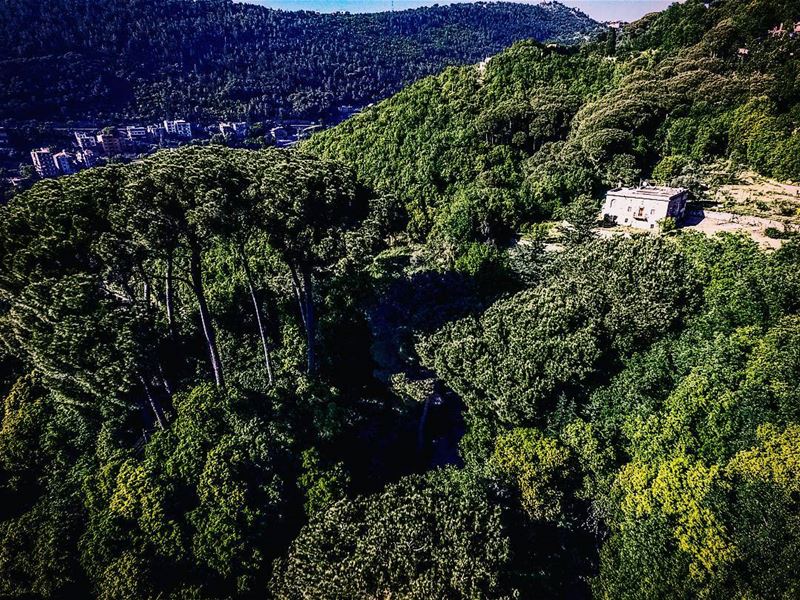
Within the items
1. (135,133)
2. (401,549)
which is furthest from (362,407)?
(135,133)

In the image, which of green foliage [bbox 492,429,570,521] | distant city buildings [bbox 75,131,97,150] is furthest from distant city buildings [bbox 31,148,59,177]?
green foliage [bbox 492,429,570,521]

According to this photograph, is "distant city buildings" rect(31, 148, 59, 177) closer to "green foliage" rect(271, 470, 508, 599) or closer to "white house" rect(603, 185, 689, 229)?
"white house" rect(603, 185, 689, 229)

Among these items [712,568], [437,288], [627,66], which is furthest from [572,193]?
[712,568]

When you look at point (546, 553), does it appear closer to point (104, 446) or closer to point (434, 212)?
point (104, 446)

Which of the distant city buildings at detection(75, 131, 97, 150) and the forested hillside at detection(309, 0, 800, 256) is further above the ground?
the forested hillside at detection(309, 0, 800, 256)

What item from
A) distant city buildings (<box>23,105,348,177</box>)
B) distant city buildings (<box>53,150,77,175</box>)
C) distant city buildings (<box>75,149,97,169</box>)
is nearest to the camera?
distant city buildings (<box>53,150,77,175</box>)

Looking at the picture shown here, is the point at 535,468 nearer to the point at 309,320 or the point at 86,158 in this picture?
the point at 309,320

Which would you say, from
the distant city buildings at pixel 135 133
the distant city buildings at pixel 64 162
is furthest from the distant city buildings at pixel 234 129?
the distant city buildings at pixel 64 162

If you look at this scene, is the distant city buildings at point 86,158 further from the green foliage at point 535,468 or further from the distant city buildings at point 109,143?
the green foliage at point 535,468
